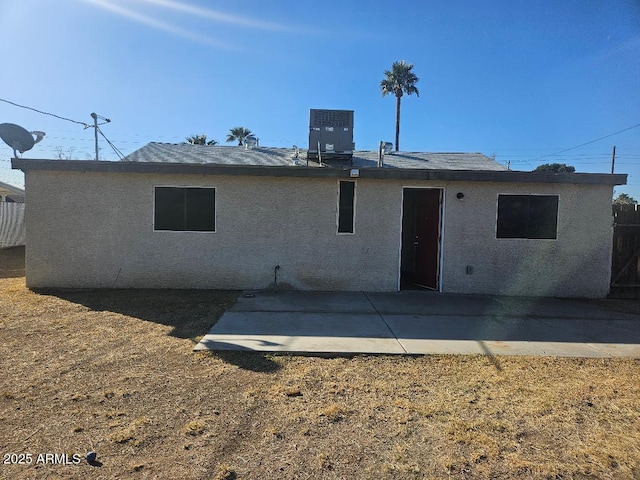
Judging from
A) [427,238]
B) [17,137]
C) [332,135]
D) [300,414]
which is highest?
[332,135]

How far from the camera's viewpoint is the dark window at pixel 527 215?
8.51 meters

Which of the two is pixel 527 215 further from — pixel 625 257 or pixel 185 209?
pixel 185 209

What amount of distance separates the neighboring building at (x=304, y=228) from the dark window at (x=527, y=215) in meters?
0.02

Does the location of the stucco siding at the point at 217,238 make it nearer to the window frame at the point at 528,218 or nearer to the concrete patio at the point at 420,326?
the concrete patio at the point at 420,326

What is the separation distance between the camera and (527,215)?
852 cm

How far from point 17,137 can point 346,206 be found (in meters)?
7.59

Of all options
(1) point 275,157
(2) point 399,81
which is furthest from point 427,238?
(2) point 399,81

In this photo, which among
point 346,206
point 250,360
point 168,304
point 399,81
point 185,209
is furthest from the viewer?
point 399,81

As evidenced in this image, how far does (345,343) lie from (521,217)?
5.73 meters

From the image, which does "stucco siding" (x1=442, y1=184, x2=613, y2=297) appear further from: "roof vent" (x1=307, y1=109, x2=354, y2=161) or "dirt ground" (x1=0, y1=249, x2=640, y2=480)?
"dirt ground" (x1=0, y1=249, x2=640, y2=480)

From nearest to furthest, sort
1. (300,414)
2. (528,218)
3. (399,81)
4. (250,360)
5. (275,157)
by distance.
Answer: (300,414) → (250,360) → (528,218) → (275,157) → (399,81)

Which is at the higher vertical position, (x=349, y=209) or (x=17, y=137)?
(x=17, y=137)

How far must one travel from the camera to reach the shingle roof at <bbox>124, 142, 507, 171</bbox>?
31.8 ft

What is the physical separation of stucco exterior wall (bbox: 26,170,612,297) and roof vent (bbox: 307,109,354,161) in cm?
178
